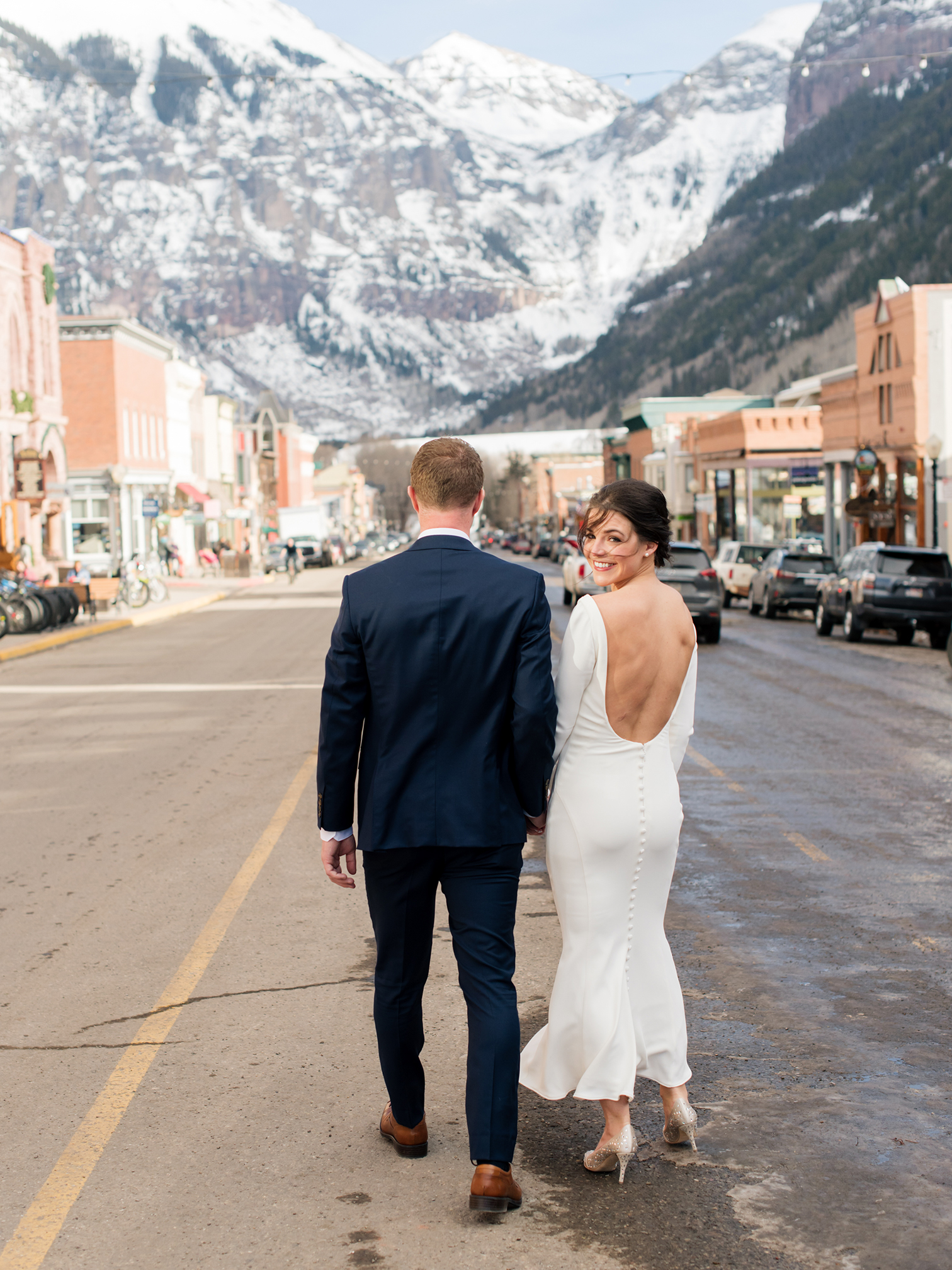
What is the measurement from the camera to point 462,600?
13.4 feet

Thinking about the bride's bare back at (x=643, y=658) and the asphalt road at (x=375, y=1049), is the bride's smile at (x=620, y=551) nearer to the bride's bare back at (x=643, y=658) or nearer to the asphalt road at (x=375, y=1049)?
the bride's bare back at (x=643, y=658)

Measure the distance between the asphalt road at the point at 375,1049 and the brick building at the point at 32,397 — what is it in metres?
32.0

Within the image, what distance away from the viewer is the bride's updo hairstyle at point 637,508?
4387mm

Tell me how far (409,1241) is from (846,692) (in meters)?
15.1

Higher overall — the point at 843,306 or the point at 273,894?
the point at 843,306

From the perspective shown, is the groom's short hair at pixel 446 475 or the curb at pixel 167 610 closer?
the groom's short hair at pixel 446 475

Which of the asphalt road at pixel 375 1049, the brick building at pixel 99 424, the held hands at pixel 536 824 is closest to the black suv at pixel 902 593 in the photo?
the asphalt road at pixel 375 1049

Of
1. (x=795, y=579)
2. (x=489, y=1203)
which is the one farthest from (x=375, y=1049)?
(x=795, y=579)

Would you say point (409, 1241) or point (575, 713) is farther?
point (575, 713)

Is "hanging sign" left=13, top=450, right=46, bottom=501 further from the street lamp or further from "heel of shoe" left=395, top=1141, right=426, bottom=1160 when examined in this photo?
"heel of shoe" left=395, top=1141, right=426, bottom=1160

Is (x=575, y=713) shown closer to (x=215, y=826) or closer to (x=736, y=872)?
(x=736, y=872)

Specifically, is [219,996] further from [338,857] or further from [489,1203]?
[489,1203]

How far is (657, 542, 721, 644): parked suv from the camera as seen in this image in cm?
2636

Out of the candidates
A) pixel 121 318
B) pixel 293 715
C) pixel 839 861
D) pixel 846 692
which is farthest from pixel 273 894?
pixel 121 318
